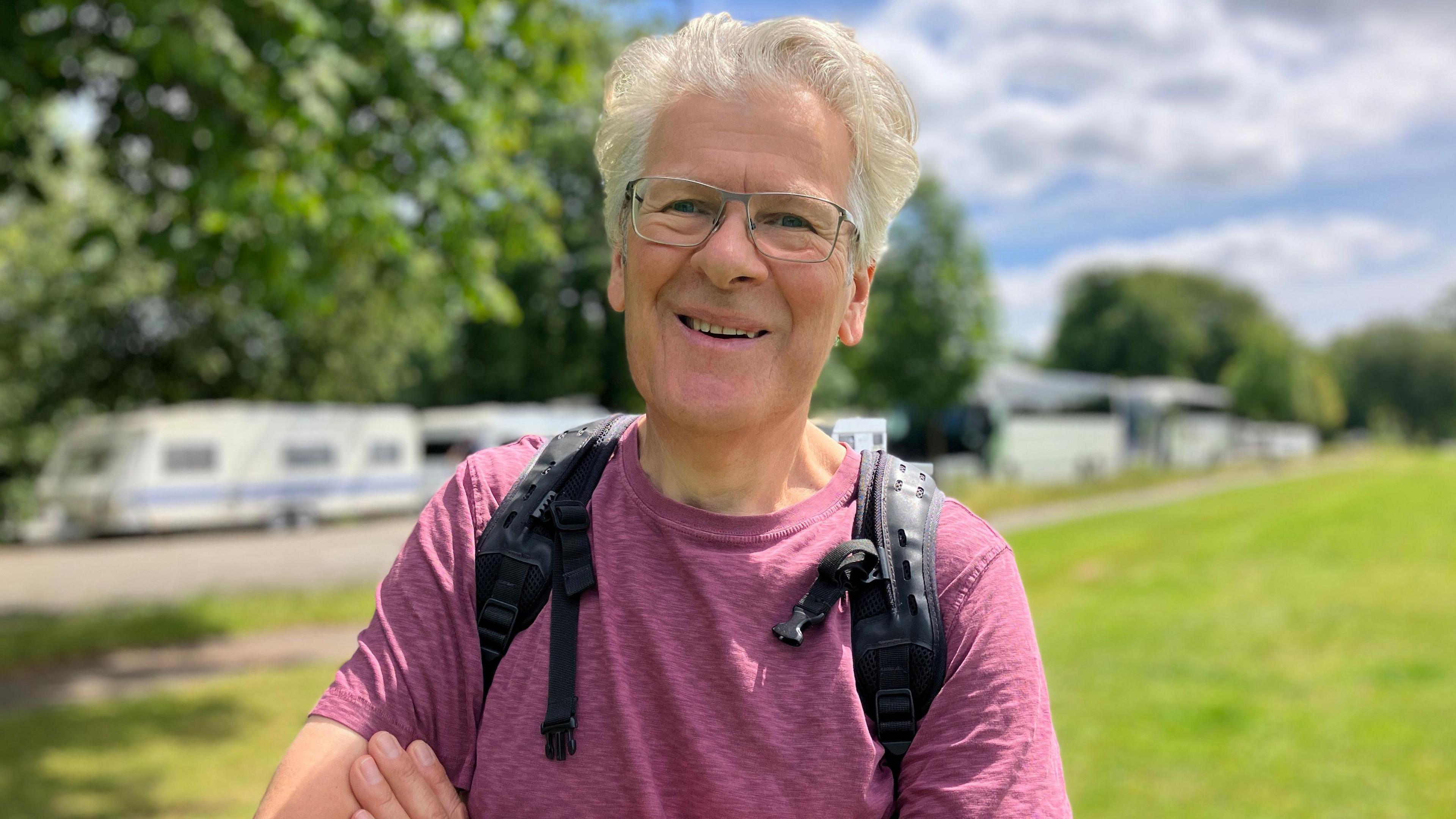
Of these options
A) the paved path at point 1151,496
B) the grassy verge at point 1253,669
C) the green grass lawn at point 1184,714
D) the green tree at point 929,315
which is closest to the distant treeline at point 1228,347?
the paved path at point 1151,496

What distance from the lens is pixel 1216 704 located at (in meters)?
7.84

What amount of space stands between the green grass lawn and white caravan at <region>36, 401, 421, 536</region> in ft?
49.0

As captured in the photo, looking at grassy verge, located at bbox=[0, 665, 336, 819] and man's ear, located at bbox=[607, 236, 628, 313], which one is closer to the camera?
man's ear, located at bbox=[607, 236, 628, 313]

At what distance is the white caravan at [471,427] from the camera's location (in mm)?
25203

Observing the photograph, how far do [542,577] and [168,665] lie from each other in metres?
8.17

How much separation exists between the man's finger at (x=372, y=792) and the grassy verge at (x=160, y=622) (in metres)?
6.96

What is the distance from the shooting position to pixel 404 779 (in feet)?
4.70

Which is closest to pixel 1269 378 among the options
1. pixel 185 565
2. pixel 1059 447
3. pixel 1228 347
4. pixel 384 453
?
pixel 1059 447

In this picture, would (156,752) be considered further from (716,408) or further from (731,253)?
(731,253)

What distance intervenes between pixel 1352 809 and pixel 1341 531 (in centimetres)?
1525

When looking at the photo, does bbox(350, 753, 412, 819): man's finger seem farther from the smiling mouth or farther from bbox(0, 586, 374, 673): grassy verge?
bbox(0, 586, 374, 673): grassy verge

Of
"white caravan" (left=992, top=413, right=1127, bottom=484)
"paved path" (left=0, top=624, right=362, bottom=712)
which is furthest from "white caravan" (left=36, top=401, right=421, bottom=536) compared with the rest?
"white caravan" (left=992, top=413, right=1127, bottom=484)

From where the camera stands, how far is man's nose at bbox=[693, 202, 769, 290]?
4.94 ft

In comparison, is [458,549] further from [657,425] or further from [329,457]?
[329,457]
